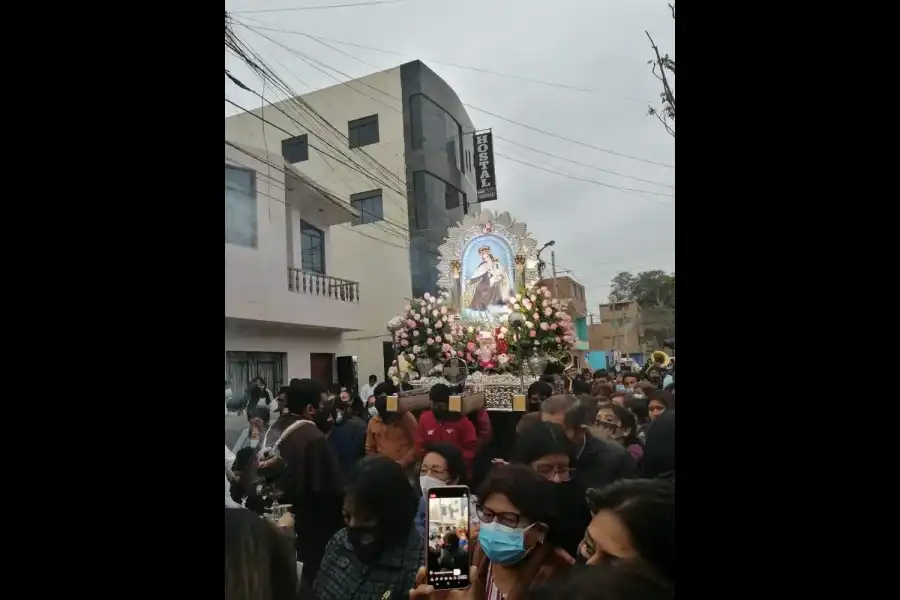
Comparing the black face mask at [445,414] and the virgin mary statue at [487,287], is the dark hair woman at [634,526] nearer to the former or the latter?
the black face mask at [445,414]

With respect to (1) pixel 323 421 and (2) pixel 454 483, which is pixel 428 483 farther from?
(1) pixel 323 421

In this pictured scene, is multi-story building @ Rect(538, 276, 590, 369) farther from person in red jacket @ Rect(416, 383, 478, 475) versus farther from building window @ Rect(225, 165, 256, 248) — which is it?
building window @ Rect(225, 165, 256, 248)

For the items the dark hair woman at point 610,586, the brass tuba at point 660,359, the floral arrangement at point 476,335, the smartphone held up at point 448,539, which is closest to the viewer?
the dark hair woman at point 610,586

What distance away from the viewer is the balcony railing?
230cm

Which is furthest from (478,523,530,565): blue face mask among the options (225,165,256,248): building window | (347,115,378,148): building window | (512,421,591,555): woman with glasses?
(347,115,378,148): building window

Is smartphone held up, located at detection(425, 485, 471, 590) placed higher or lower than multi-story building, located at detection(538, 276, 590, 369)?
lower

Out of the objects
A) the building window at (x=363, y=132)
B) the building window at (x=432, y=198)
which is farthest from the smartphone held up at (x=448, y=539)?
the building window at (x=363, y=132)

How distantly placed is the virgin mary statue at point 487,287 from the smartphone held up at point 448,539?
664 millimetres

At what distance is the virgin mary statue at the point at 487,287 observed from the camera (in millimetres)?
2195

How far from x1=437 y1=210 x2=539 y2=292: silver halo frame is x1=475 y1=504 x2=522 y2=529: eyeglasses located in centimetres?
79
